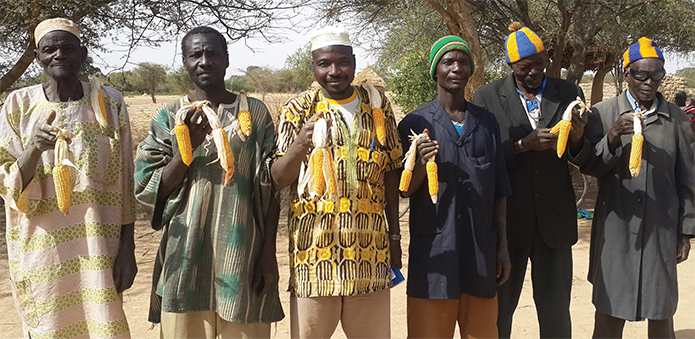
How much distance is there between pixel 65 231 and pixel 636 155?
300cm

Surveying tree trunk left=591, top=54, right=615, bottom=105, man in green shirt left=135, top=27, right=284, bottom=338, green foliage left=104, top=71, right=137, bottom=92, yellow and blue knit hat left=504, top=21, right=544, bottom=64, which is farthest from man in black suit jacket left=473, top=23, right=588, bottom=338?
tree trunk left=591, top=54, right=615, bottom=105

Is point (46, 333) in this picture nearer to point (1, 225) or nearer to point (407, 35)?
point (1, 225)

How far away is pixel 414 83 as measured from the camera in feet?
38.4

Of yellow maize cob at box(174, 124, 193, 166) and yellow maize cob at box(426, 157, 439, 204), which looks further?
yellow maize cob at box(426, 157, 439, 204)

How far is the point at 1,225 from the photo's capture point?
8.12 meters

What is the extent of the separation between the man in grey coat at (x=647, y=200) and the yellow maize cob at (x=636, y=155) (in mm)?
204

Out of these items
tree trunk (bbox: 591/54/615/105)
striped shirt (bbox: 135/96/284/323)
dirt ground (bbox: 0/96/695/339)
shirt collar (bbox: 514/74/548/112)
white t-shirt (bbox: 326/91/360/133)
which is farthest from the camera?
tree trunk (bbox: 591/54/615/105)

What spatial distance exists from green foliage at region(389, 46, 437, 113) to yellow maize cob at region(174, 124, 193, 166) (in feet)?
30.9

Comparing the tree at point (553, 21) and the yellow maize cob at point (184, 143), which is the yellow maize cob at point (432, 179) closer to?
the yellow maize cob at point (184, 143)

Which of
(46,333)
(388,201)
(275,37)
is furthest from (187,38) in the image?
(275,37)

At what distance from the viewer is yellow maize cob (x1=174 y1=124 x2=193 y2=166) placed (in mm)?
2346

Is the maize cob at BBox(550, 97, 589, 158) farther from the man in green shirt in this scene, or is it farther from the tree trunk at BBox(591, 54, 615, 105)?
the tree trunk at BBox(591, 54, 615, 105)

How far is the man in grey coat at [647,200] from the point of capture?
10.5 ft

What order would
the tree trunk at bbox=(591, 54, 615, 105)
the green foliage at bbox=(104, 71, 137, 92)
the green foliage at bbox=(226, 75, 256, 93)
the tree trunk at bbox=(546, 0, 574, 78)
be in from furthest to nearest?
the tree trunk at bbox=(591, 54, 615, 105) < the green foliage at bbox=(226, 75, 256, 93) < the tree trunk at bbox=(546, 0, 574, 78) < the green foliage at bbox=(104, 71, 137, 92)
